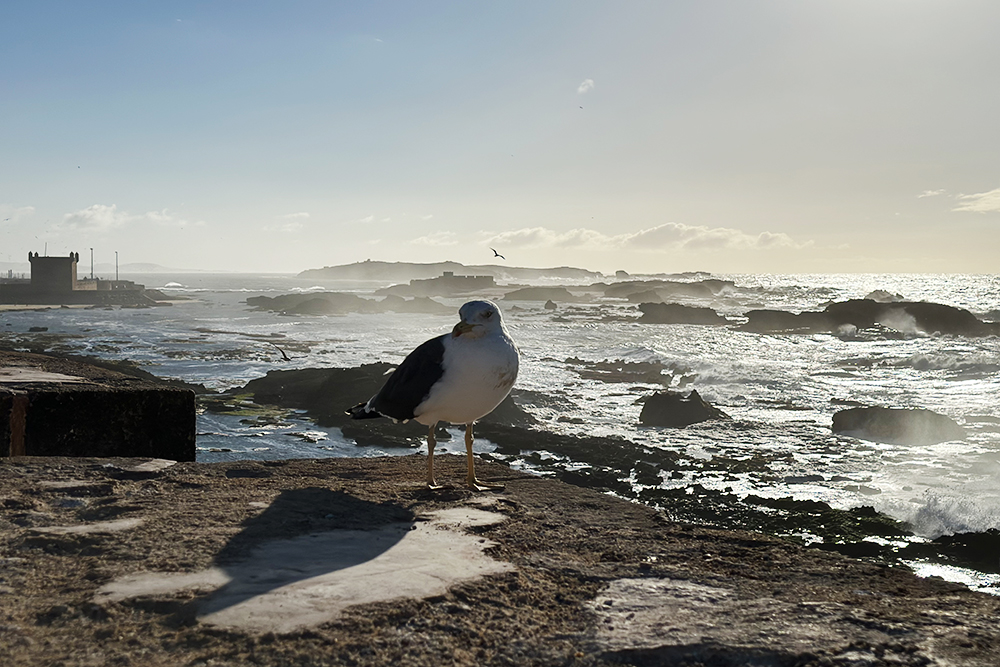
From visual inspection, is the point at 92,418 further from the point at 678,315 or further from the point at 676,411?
the point at 678,315

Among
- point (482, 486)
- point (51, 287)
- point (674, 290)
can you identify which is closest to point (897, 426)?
point (482, 486)

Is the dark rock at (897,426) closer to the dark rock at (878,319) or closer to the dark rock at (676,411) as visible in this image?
the dark rock at (676,411)

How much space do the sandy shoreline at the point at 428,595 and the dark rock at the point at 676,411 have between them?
13.2 m

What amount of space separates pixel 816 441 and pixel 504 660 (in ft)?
48.0

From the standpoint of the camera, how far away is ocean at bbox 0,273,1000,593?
12.0m

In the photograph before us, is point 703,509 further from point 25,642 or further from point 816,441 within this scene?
point 25,642

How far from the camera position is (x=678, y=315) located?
57531 mm

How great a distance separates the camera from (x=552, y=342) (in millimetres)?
38812

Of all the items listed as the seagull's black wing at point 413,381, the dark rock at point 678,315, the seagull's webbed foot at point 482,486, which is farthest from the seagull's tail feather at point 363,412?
the dark rock at point 678,315

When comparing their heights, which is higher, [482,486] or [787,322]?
[787,322]

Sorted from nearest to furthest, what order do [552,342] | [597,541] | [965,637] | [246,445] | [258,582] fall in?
1. [965,637]
2. [258,582]
3. [597,541]
4. [246,445]
5. [552,342]

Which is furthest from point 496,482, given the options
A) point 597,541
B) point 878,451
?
point 878,451

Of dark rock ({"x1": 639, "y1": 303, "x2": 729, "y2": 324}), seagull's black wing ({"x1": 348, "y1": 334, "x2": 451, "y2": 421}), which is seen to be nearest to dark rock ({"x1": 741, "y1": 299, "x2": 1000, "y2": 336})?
dark rock ({"x1": 639, "y1": 303, "x2": 729, "y2": 324})

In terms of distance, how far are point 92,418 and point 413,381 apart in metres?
2.48
